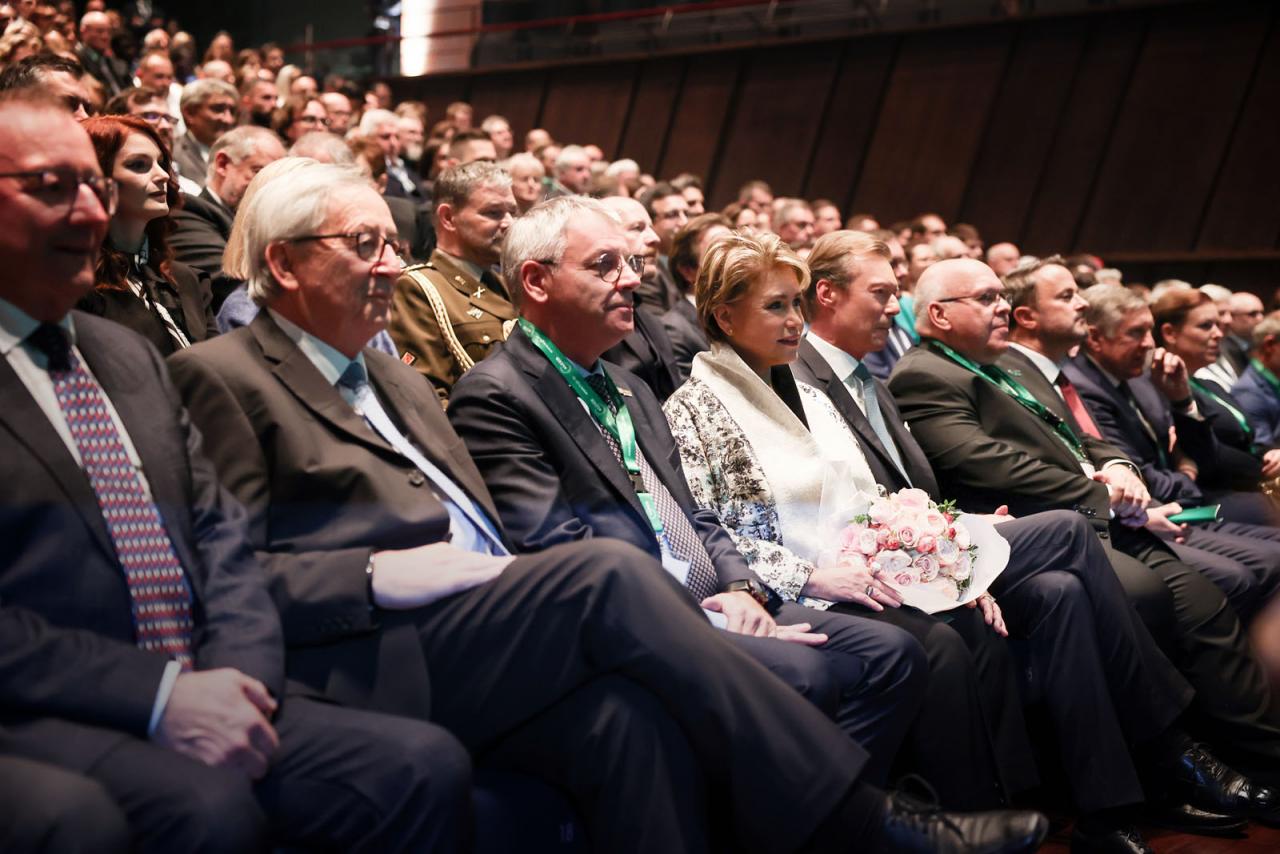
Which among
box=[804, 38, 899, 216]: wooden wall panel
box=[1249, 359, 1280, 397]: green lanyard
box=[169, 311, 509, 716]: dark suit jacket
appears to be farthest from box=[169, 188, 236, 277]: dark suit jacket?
box=[804, 38, 899, 216]: wooden wall panel

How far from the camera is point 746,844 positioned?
1845 millimetres

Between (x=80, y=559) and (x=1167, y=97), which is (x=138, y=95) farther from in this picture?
(x=1167, y=97)

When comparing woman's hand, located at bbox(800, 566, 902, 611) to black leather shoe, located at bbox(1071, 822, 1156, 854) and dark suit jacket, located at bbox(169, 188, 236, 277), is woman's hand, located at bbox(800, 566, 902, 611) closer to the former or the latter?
black leather shoe, located at bbox(1071, 822, 1156, 854)

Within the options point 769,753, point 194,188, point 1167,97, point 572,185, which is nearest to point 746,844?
point 769,753

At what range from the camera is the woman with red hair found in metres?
2.63

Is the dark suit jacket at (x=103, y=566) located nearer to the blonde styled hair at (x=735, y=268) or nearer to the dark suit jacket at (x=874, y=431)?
the blonde styled hair at (x=735, y=268)

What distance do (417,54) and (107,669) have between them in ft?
34.9

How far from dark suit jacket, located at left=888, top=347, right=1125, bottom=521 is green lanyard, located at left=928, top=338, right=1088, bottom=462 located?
0.10 ft

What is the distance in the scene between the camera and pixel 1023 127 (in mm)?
8703

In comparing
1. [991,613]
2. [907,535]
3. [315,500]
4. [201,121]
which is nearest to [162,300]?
[315,500]

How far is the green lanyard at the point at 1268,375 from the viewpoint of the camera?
5355 millimetres

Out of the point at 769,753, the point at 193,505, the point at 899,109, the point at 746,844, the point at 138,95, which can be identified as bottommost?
the point at 746,844

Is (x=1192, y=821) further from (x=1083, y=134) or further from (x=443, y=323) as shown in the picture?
(x=1083, y=134)

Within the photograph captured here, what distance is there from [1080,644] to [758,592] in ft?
2.65
